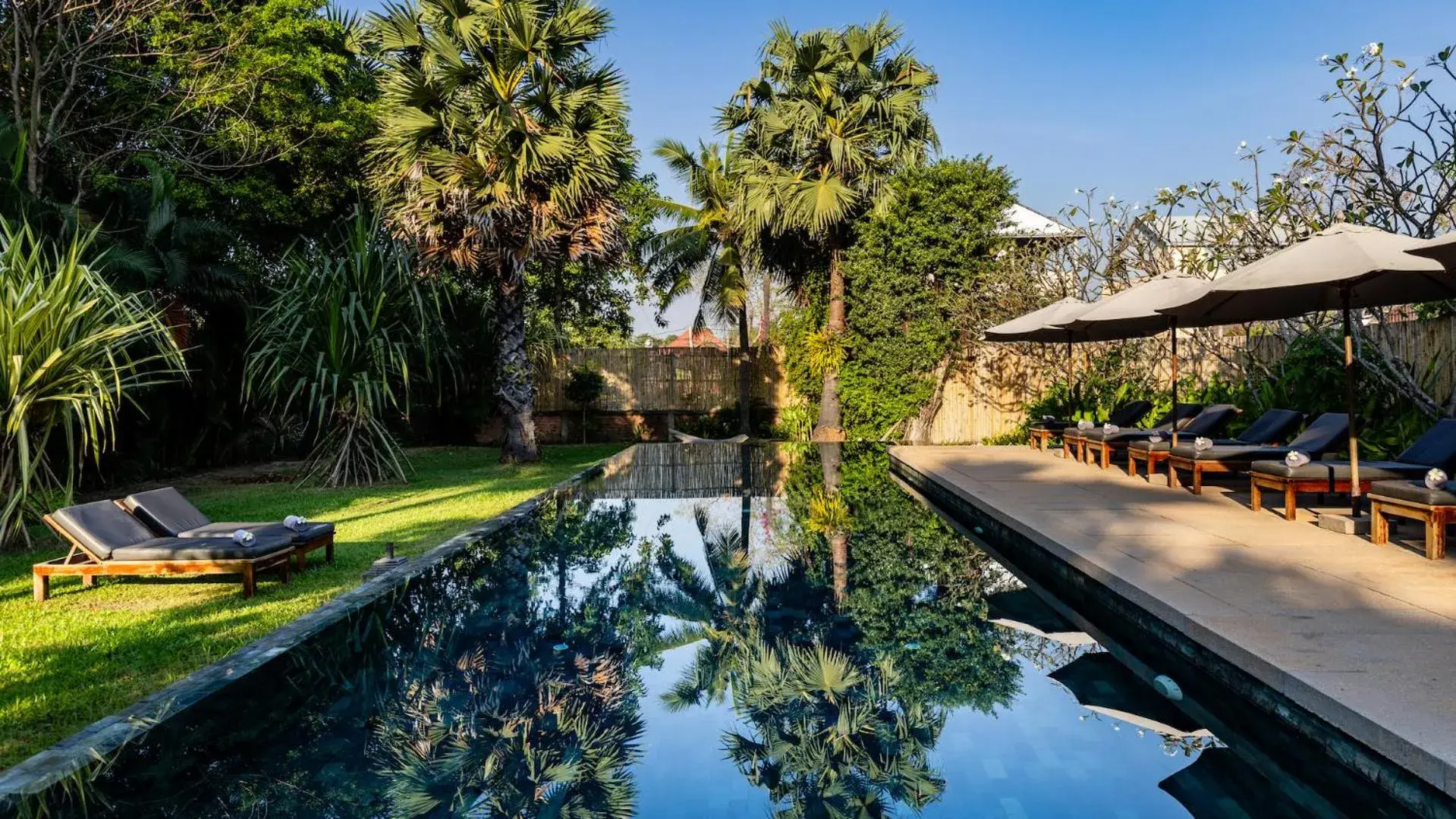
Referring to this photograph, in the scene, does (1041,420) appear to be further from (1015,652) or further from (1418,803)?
(1418,803)

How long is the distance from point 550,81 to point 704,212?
22.3ft

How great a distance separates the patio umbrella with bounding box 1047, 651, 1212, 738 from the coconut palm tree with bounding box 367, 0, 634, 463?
994cm

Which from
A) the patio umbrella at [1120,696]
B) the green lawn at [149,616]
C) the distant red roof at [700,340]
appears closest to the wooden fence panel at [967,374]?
the distant red roof at [700,340]

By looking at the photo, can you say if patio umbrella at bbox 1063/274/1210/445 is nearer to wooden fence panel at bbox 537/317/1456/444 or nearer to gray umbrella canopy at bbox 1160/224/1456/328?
gray umbrella canopy at bbox 1160/224/1456/328

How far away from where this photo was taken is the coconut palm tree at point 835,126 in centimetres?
1457

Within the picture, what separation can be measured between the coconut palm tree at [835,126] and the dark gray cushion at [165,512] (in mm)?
10368

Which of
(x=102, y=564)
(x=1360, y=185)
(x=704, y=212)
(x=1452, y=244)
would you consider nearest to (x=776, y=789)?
(x=102, y=564)

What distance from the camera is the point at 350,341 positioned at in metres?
11.0

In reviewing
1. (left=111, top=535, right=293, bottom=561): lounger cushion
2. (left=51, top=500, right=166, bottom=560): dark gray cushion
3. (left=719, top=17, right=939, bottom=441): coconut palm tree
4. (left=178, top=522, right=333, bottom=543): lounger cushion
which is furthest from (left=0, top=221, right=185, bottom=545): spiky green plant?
(left=719, top=17, right=939, bottom=441): coconut palm tree

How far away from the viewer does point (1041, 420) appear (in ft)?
43.7

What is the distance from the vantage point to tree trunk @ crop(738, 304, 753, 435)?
17969mm

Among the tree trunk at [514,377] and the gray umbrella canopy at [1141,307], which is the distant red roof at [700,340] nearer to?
the tree trunk at [514,377]

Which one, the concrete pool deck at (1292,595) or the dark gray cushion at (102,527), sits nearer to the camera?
the concrete pool deck at (1292,595)

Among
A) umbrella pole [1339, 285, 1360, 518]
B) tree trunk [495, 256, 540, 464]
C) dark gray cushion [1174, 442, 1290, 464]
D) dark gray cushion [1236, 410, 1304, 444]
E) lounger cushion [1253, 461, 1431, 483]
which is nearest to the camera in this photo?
umbrella pole [1339, 285, 1360, 518]
